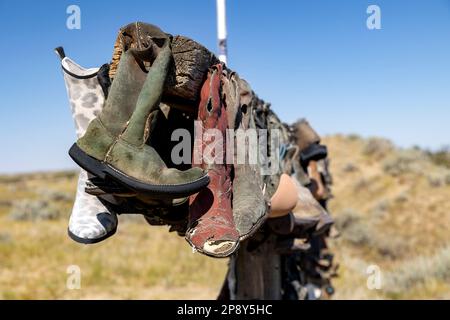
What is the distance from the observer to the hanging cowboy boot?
174cm

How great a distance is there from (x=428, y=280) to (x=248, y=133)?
8.00 m

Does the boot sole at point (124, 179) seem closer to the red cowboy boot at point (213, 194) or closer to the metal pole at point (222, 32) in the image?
the red cowboy boot at point (213, 194)

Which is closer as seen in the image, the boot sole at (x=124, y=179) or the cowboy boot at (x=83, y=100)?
the boot sole at (x=124, y=179)

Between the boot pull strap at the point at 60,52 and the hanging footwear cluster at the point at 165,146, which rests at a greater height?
the boot pull strap at the point at 60,52

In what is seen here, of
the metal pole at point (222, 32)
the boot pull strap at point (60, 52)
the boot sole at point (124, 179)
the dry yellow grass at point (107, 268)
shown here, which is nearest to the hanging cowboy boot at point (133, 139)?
the boot sole at point (124, 179)

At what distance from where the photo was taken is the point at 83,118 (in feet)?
7.96

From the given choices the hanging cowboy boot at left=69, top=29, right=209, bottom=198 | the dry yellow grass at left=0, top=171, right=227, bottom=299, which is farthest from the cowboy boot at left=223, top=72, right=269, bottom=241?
the dry yellow grass at left=0, top=171, right=227, bottom=299

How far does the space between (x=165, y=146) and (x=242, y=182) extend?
407 mm

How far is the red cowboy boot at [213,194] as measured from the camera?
6.12 feet

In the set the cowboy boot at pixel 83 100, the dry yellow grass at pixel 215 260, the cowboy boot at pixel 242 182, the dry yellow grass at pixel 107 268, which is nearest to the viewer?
the cowboy boot at pixel 242 182

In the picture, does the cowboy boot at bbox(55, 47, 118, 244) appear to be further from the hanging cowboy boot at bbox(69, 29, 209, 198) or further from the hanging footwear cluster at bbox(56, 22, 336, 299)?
the hanging cowboy boot at bbox(69, 29, 209, 198)

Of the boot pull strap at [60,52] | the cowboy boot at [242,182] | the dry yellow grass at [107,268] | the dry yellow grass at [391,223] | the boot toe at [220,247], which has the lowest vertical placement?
the dry yellow grass at [391,223]

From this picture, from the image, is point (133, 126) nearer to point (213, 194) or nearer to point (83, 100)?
point (213, 194)

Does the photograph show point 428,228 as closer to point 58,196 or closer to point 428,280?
point 428,280
